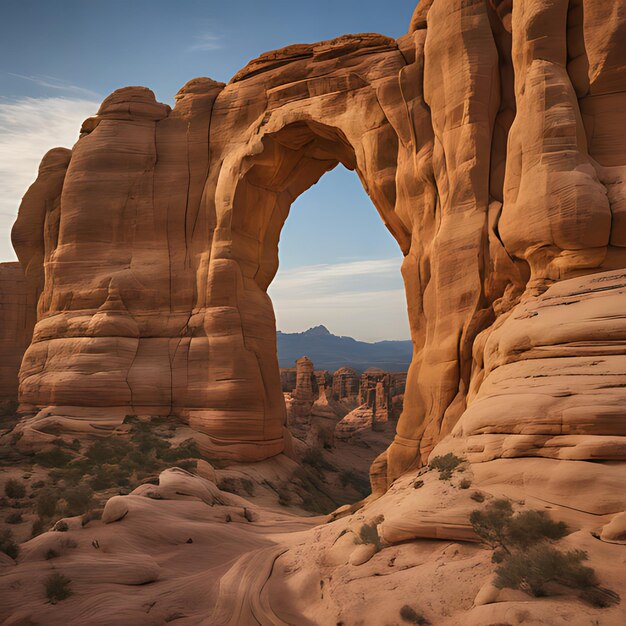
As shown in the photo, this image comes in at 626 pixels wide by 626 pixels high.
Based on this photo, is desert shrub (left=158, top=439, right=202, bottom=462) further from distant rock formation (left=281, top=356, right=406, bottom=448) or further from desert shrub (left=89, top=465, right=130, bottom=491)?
distant rock formation (left=281, top=356, right=406, bottom=448)

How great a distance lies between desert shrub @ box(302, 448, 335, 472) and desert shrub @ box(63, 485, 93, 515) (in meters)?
12.0

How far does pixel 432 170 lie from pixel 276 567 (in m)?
10.1

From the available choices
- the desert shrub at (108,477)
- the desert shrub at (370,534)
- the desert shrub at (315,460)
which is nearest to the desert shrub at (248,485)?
the desert shrub at (108,477)

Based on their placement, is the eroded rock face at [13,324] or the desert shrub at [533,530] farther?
the eroded rock face at [13,324]

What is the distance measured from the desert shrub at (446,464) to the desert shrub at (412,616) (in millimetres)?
2207

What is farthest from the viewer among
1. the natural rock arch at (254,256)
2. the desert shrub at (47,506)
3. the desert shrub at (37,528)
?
the natural rock arch at (254,256)

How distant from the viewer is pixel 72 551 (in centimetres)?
806

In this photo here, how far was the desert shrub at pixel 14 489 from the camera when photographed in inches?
500

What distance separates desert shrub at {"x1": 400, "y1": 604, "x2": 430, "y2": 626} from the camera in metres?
5.32

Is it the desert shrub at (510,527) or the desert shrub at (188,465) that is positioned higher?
the desert shrub at (510,527)

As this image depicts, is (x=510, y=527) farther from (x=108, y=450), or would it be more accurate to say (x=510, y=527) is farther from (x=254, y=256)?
(x=254, y=256)

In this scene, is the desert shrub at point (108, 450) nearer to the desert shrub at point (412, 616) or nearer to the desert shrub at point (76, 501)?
the desert shrub at point (76, 501)

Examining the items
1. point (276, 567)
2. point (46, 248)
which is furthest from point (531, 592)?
point (46, 248)

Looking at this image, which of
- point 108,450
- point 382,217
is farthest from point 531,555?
point 108,450
